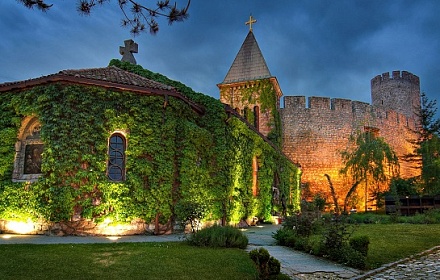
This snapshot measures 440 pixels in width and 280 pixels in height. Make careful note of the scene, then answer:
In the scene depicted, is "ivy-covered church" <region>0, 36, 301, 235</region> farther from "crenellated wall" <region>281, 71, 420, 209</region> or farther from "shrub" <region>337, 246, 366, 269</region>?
"crenellated wall" <region>281, 71, 420, 209</region>

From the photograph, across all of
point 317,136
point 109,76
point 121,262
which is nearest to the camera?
point 121,262

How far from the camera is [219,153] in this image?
14727 millimetres

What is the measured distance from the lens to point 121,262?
6.68 meters

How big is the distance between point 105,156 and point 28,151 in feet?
8.86

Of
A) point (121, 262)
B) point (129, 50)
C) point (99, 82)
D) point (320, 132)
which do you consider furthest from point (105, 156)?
point (320, 132)

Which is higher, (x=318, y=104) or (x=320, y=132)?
(x=318, y=104)

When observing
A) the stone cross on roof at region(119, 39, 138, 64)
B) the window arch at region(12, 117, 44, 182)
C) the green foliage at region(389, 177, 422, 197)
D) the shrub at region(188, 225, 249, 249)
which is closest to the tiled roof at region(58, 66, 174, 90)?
the window arch at region(12, 117, 44, 182)

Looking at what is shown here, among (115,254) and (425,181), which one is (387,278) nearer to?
(115,254)

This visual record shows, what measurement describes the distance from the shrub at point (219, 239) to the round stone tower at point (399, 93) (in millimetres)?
40175

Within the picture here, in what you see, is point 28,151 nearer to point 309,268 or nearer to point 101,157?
point 101,157

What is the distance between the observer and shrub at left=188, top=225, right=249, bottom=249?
8.78 m

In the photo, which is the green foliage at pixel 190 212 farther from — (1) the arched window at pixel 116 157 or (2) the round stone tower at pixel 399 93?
(2) the round stone tower at pixel 399 93

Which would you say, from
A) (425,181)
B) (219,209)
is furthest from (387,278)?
(425,181)

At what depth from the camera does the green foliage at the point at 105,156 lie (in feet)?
36.9
